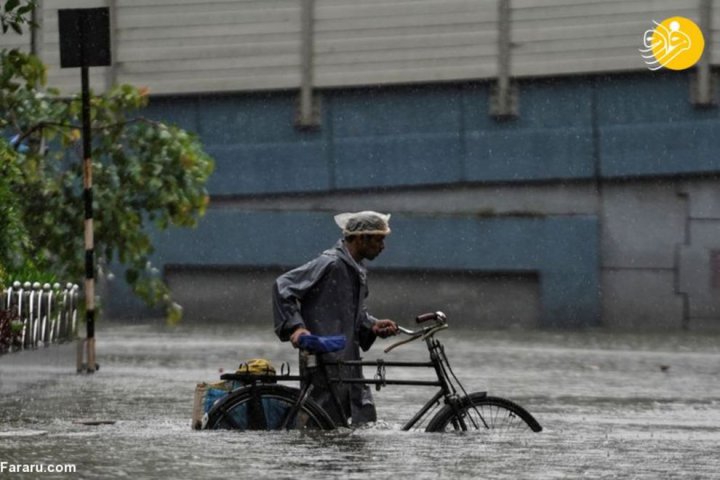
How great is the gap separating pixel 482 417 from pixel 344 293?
111 cm

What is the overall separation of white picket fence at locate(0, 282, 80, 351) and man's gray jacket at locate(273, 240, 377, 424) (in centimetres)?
671

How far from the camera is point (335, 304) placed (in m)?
11.7

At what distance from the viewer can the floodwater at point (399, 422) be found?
1005 cm

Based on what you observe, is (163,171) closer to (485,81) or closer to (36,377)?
(36,377)

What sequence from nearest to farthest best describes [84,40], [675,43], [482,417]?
[482,417] → [84,40] → [675,43]

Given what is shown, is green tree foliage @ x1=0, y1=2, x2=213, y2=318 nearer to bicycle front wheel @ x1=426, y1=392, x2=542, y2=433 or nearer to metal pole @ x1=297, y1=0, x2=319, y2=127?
metal pole @ x1=297, y1=0, x2=319, y2=127

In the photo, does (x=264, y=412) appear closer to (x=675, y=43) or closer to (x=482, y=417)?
(x=482, y=417)

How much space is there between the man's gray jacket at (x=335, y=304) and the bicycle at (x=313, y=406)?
0.24 m

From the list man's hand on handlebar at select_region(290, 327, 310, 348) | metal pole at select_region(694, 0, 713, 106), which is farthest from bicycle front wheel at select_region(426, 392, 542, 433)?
metal pole at select_region(694, 0, 713, 106)

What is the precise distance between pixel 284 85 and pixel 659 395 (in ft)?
58.2

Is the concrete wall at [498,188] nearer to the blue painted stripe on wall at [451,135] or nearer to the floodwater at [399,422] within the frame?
the blue painted stripe on wall at [451,135]

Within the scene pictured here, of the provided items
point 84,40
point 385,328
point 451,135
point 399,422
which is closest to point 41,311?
point 84,40

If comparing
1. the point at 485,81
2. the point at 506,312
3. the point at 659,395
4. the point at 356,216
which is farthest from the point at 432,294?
the point at 356,216

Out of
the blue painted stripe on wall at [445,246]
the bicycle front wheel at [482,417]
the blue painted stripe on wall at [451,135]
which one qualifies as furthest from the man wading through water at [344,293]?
the blue painted stripe on wall at [445,246]
